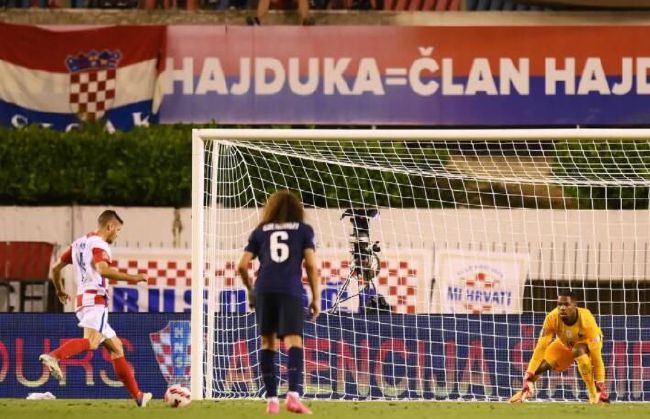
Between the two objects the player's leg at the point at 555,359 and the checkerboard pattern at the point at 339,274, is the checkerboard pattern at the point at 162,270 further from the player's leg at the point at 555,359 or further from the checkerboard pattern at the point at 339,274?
the player's leg at the point at 555,359

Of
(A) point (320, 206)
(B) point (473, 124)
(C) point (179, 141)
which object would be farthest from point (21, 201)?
(B) point (473, 124)

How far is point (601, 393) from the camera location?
48.3 feet

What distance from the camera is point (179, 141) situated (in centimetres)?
1977

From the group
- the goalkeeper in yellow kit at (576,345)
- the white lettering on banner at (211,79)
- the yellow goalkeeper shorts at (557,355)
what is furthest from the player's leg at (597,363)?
the white lettering on banner at (211,79)

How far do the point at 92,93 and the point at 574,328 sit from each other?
808cm

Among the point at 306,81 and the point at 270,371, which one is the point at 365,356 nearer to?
the point at 306,81

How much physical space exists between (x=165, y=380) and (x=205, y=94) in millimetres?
4899

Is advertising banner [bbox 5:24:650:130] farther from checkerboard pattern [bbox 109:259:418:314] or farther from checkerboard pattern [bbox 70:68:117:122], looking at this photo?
checkerboard pattern [bbox 109:259:418:314]

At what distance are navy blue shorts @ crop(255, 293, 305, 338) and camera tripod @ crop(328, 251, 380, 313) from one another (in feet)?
19.6

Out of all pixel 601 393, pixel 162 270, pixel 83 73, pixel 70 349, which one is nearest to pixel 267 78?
pixel 83 73

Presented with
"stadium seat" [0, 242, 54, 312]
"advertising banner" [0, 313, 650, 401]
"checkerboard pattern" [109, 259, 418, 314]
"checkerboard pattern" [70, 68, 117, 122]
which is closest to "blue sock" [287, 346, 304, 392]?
"advertising banner" [0, 313, 650, 401]

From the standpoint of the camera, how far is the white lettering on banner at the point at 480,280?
17594 millimetres

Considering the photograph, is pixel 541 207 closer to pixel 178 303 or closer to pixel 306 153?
pixel 306 153

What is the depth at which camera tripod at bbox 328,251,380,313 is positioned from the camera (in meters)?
16.2
